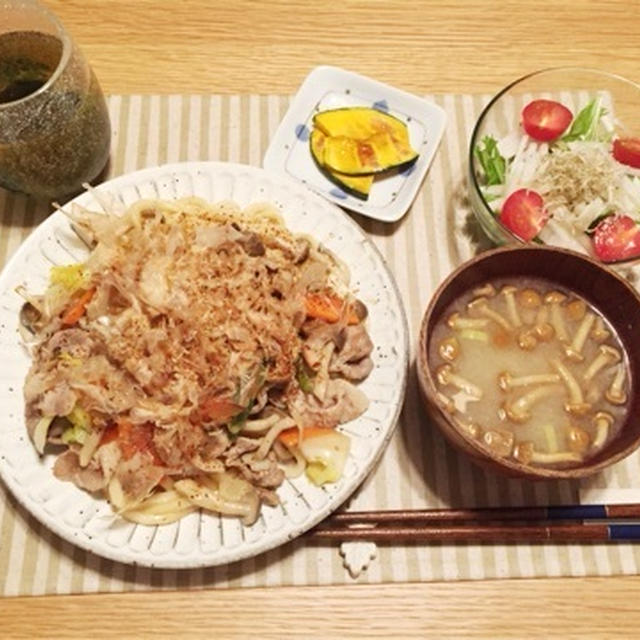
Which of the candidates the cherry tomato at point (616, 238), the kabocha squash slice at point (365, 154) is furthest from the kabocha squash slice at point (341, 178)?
the cherry tomato at point (616, 238)

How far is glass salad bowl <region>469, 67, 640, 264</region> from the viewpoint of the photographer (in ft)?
7.44

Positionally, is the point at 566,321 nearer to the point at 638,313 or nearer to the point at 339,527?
the point at 638,313

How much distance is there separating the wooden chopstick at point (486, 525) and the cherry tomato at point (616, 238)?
723 millimetres

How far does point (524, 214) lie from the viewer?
89.0 inches

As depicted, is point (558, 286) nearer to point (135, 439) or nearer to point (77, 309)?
point (135, 439)

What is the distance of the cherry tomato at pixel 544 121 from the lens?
7.98 ft

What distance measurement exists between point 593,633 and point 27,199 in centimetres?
207

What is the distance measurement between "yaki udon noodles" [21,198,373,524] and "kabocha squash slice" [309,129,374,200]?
16.4 inches

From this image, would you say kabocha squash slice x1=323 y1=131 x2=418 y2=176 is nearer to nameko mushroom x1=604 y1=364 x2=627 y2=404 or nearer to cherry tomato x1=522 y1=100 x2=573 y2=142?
cherry tomato x1=522 y1=100 x2=573 y2=142

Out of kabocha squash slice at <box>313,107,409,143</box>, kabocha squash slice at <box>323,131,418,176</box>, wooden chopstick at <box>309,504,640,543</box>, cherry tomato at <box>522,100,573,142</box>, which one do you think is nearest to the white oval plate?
wooden chopstick at <box>309,504,640,543</box>

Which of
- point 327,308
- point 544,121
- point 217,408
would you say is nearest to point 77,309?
point 217,408

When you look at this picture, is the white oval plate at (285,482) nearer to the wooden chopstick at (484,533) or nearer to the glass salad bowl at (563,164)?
the wooden chopstick at (484,533)

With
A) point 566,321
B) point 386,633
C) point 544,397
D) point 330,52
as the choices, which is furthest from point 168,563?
point 330,52

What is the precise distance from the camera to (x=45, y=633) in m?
1.88
